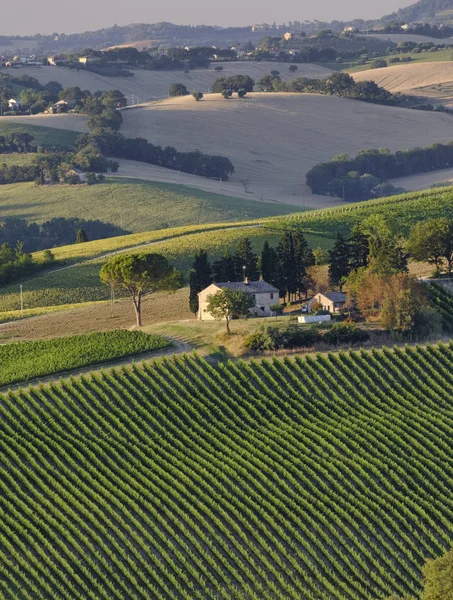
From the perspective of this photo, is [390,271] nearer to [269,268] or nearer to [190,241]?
[269,268]

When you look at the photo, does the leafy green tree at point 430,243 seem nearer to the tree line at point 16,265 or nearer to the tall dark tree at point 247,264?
the tall dark tree at point 247,264

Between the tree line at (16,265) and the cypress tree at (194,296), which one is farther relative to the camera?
the tree line at (16,265)

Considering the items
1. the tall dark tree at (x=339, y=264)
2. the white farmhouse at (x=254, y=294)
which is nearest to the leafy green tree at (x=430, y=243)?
the tall dark tree at (x=339, y=264)

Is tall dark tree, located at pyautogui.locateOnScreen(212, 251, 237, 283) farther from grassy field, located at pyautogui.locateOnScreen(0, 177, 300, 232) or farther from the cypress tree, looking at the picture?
grassy field, located at pyautogui.locateOnScreen(0, 177, 300, 232)

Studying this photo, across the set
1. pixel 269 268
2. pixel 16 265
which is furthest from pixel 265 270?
pixel 16 265

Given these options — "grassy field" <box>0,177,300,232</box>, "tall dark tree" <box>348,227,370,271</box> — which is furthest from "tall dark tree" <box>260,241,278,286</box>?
"grassy field" <box>0,177,300,232</box>

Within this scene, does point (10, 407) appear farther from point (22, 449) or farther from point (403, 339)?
point (403, 339)

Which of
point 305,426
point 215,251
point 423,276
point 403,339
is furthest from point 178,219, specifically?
point 305,426
